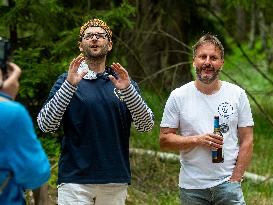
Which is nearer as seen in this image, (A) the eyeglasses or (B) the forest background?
(A) the eyeglasses

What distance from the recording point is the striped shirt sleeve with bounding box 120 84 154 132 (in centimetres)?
511

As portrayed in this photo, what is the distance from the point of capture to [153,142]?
10.5m

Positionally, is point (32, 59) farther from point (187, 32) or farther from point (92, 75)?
point (187, 32)

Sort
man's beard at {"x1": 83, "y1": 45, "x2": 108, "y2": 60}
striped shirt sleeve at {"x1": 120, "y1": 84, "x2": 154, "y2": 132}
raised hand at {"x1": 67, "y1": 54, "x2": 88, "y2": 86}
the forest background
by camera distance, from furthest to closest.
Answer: the forest background
man's beard at {"x1": 83, "y1": 45, "x2": 108, "y2": 60}
striped shirt sleeve at {"x1": 120, "y1": 84, "x2": 154, "y2": 132}
raised hand at {"x1": 67, "y1": 54, "x2": 88, "y2": 86}

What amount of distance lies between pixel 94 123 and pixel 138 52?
617 centimetres

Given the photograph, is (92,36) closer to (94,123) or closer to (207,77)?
(94,123)

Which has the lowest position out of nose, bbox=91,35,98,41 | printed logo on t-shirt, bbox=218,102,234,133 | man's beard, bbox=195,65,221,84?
printed logo on t-shirt, bbox=218,102,234,133

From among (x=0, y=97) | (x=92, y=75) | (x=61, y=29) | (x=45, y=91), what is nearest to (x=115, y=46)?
(x=61, y=29)

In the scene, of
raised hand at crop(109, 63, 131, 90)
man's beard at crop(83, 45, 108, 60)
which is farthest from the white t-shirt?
man's beard at crop(83, 45, 108, 60)

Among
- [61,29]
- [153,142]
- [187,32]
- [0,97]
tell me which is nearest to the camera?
[0,97]

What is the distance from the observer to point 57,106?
16.5 ft

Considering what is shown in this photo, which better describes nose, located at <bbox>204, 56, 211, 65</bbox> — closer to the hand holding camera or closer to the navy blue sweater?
the navy blue sweater

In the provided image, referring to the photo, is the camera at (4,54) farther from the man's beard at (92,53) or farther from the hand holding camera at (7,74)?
the man's beard at (92,53)

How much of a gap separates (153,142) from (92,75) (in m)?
5.35
